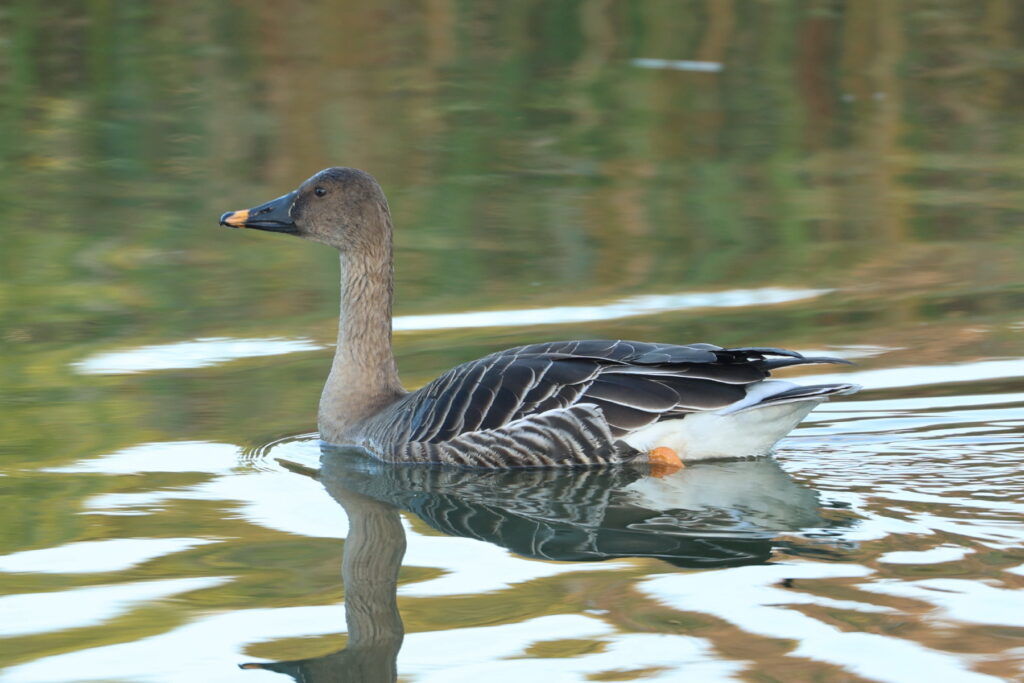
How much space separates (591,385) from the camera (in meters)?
8.12

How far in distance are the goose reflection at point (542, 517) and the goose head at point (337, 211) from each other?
1386 mm

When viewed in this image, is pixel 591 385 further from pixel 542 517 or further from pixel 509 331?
pixel 509 331

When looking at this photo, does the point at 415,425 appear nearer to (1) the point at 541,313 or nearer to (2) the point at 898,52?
(1) the point at 541,313

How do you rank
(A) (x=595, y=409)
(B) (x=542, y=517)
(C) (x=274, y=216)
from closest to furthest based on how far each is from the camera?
(B) (x=542, y=517), (A) (x=595, y=409), (C) (x=274, y=216)

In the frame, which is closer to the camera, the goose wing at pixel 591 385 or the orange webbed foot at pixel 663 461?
the goose wing at pixel 591 385

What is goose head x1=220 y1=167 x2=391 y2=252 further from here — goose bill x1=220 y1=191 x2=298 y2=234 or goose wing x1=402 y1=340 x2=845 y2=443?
goose wing x1=402 y1=340 x2=845 y2=443

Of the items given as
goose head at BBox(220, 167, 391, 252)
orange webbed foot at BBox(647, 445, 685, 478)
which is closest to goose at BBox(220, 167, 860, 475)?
orange webbed foot at BBox(647, 445, 685, 478)

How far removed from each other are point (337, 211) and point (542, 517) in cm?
273

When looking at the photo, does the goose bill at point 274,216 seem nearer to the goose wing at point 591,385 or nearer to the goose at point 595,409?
the goose at point 595,409

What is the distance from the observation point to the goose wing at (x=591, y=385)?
7.90 m

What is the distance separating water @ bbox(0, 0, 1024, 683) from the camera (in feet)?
19.4

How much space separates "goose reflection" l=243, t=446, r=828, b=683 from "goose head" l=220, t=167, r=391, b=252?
139 centimetres

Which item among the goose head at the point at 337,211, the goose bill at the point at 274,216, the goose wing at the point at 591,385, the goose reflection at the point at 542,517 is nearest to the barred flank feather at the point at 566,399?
the goose wing at the point at 591,385

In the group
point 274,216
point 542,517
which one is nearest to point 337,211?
point 274,216
